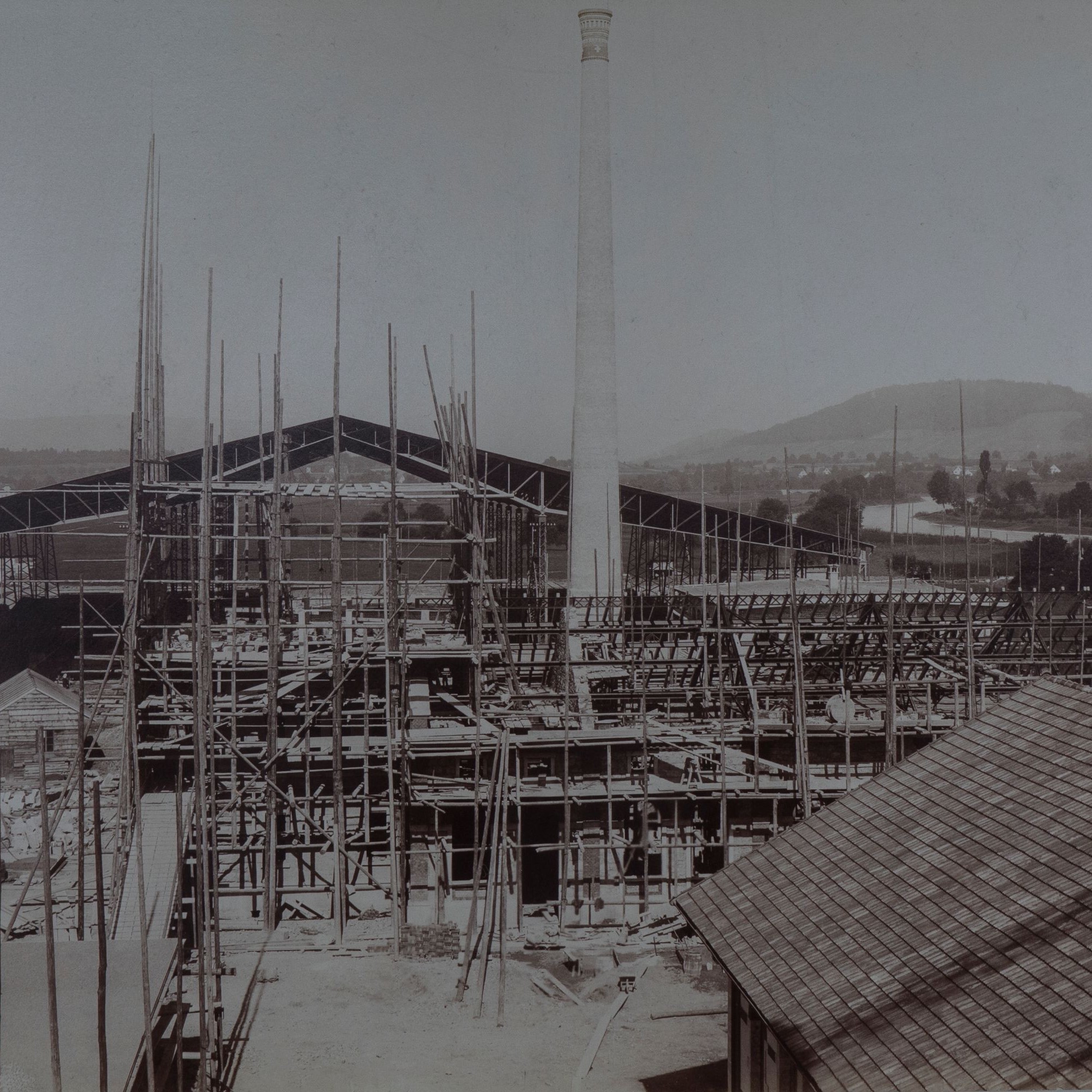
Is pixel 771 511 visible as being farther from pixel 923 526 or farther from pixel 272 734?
pixel 272 734

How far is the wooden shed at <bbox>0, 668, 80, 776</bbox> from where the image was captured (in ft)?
64.5

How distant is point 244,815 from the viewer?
640 inches

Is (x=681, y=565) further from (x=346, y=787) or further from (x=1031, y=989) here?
(x=1031, y=989)

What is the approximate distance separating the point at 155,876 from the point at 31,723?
6.94 meters

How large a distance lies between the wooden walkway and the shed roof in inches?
155

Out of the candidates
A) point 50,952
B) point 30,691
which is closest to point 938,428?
point 30,691

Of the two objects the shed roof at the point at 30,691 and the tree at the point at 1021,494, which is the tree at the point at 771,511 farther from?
the shed roof at the point at 30,691

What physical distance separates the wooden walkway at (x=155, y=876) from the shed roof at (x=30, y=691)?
3.94m

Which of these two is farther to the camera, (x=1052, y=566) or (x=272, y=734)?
(x=1052, y=566)

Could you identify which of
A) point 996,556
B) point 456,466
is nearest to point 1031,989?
point 456,466

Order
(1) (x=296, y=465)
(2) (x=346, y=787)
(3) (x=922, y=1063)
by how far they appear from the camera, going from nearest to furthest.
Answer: (3) (x=922, y=1063) < (2) (x=346, y=787) < (1) (x=296, y=465)

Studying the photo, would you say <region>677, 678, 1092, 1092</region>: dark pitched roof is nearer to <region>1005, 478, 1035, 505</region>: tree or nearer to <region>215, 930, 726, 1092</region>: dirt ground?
<region>215, 930, 726, 1092</region>: dirt ground

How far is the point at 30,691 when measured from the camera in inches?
782

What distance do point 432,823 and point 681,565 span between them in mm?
23734
